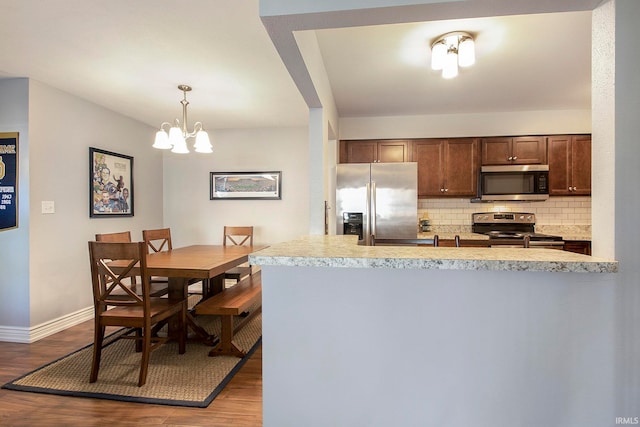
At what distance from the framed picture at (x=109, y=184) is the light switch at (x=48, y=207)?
1.42 feet

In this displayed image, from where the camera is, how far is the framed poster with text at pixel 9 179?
110 inches

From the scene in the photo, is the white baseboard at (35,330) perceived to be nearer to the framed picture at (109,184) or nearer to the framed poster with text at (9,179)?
the framed poster with text at (9,179)

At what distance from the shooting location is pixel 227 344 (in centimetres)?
251

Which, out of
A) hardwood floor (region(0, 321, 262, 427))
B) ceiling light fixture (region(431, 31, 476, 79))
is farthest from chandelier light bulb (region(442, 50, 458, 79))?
hardwood floor (region(0, 321, 262, 427))

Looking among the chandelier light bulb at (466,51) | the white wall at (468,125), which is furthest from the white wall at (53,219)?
the chandelier light bulb at (466,51)

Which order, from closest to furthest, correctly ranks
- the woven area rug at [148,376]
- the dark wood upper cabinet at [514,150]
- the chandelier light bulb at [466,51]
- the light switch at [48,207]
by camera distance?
the woven area rug at [148,376], the chandelier light bulb at [466,51], the light switch at [48,207], the dark wood upper cabinet at [514,150]

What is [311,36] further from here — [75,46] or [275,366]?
[275,366]

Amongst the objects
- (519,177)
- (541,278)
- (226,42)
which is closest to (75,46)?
(226,42)

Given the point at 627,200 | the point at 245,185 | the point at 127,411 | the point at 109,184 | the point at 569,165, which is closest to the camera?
the point at 627,200

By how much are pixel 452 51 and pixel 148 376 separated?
3.16 m

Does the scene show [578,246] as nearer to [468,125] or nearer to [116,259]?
[468,125]

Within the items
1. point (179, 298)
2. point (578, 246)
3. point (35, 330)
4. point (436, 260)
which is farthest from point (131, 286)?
point (578, 246)

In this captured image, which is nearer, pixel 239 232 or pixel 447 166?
pixel 447 166

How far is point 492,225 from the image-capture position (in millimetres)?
4078
